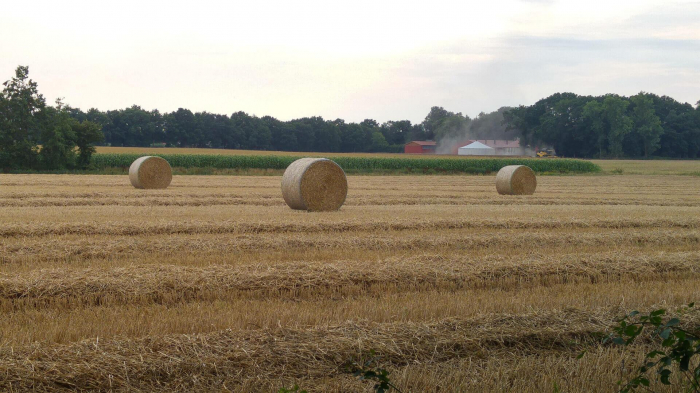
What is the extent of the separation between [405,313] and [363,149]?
100 metres

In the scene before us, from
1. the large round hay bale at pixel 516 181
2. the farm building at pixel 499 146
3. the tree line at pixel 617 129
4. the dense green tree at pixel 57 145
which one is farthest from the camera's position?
the farm building at pixel 499 146

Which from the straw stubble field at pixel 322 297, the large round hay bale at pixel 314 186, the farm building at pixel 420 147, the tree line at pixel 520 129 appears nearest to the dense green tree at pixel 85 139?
the tree line at pixel 520 129

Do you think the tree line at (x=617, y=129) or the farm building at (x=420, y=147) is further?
the farm building at (x=420, y=147)

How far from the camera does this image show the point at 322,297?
23.5 ft

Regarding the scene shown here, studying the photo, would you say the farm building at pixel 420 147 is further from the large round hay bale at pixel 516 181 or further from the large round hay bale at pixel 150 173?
the large round hay bale at pixel 150 173

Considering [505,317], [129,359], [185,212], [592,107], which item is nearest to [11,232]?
[185,212]

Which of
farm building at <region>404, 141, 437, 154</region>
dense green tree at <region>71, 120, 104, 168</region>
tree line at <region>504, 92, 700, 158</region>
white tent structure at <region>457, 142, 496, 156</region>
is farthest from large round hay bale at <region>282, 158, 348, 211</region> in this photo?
white tent structure at <region>457, 142, 496, 156</region>

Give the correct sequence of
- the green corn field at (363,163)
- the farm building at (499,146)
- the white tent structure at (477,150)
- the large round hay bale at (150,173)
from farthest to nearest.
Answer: the white tent structure at (477,150) < the farm building at (499,146) < the green corn field at (363,163) < the large round hay bale at (150,173)

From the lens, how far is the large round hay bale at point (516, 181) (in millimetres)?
24406

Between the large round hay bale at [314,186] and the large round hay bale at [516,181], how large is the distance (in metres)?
9.74

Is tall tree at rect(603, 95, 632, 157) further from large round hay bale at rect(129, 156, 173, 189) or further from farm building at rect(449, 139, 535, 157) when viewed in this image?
large round hay bale at rect(129, 156, 173, 189)

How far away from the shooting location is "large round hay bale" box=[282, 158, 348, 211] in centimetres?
1625

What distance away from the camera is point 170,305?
682 centimetres

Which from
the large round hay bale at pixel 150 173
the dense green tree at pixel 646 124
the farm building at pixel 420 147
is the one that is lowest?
the large round hay bale at pixel 150 173
